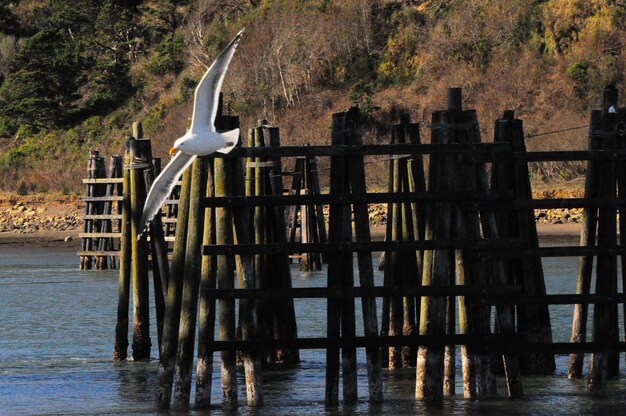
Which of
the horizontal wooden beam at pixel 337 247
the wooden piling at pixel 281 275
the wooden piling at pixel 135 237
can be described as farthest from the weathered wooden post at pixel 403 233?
the wooden piling at pixel 135 237

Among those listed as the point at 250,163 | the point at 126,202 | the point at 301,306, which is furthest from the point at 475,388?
the point at 301,306

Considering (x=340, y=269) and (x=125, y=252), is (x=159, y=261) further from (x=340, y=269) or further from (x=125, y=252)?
(x=340, y=269)

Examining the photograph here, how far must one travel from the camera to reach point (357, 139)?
40.8 feet

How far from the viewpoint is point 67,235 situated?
48250mm

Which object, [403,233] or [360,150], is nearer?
[360,150]

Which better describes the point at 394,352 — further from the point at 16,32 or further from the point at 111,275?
the point at 16,32

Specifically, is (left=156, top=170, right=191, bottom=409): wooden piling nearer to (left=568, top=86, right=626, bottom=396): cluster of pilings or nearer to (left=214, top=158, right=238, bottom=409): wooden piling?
(left=214, top=158, right=238, bottom=409): wooden piling

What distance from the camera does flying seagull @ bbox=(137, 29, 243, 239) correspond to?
12.1 m

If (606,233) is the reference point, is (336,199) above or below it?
above

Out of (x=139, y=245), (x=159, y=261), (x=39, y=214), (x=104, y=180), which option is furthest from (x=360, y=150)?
(x=39, y=214)

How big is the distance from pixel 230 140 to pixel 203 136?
0.24 m

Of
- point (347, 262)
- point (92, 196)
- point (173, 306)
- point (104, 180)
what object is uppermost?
point (104, 180)

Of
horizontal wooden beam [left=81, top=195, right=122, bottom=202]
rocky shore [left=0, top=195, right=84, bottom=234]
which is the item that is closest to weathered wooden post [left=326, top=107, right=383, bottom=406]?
horizontal wooden beam [left=81, top=195, right=122, bottom=202]

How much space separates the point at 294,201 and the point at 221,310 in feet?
3.86
